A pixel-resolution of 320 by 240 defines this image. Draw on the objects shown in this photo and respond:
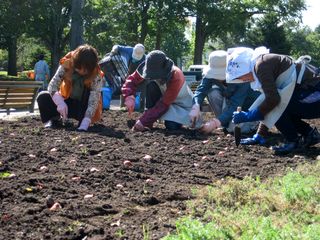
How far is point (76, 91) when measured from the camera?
8672mm

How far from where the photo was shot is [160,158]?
6164mm

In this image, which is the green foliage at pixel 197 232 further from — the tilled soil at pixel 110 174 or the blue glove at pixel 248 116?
the blue glove at pixel 248 116

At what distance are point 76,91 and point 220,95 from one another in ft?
7.22

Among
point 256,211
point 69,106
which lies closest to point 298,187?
point 256,211

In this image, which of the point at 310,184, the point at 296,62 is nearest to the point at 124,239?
the point at 310,184

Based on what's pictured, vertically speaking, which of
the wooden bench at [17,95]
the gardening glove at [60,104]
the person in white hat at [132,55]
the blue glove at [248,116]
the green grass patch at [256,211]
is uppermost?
the person in white hat at [132,55]

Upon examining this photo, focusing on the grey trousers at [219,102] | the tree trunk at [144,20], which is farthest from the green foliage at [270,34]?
the grey trousers at [219,102]

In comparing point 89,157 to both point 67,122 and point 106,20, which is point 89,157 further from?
point 106,20

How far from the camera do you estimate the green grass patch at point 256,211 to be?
322cm

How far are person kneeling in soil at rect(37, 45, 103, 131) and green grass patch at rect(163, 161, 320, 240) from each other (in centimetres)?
384

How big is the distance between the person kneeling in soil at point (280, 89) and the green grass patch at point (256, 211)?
5.15 feet

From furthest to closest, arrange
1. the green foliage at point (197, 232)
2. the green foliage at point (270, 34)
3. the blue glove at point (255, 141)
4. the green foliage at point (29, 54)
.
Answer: the green foliage at point (29, 54) < the green foliage at point (270, 34) < the blue glove at point (255, 141) < the green foliage at point (197, 232)

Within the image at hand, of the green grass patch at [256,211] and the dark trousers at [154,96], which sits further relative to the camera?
the dark trousers at [154,96]

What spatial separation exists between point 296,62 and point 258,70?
27.3 inches
